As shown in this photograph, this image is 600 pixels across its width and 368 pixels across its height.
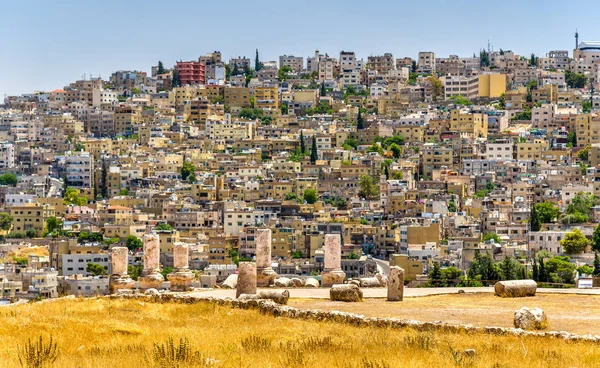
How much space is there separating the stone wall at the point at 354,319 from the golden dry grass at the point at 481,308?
1.51 ft

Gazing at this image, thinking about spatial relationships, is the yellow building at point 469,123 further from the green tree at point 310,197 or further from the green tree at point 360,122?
the green tree at point 310,197

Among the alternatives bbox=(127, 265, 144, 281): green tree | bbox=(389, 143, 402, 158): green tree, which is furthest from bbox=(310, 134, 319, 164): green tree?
bbox=(127, 265, 144, 281): green tree

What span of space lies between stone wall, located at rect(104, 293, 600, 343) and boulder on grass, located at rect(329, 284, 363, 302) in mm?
1390

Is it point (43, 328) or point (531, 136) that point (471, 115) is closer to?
point (531, 136)

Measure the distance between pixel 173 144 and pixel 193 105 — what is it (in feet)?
42.1

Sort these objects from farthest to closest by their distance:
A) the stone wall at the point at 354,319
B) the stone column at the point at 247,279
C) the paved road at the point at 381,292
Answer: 1. the stone column at the point at 247,279
2. the paved road at the point at 381,292
3. the stone wall at the point at 354,319

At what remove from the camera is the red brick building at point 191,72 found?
143375 mm

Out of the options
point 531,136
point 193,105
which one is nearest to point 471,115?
point 531,136

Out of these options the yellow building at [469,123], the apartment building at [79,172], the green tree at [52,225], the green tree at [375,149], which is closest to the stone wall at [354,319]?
the green tree at [52,225]

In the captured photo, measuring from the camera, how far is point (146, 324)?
20047 mm

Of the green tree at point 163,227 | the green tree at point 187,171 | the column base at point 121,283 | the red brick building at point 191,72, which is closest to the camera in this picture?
the column base at point 121,283

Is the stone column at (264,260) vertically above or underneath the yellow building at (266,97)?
underneath

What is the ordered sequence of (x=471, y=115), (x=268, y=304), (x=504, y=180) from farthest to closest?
1. (x=471, y=115)
2. (x=504, y=180)
3. (x=268, y=304)

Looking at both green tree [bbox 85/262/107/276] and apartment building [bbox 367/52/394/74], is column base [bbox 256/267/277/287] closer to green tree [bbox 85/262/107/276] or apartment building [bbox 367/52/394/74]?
green tree [bbox 85/262/107/276]
